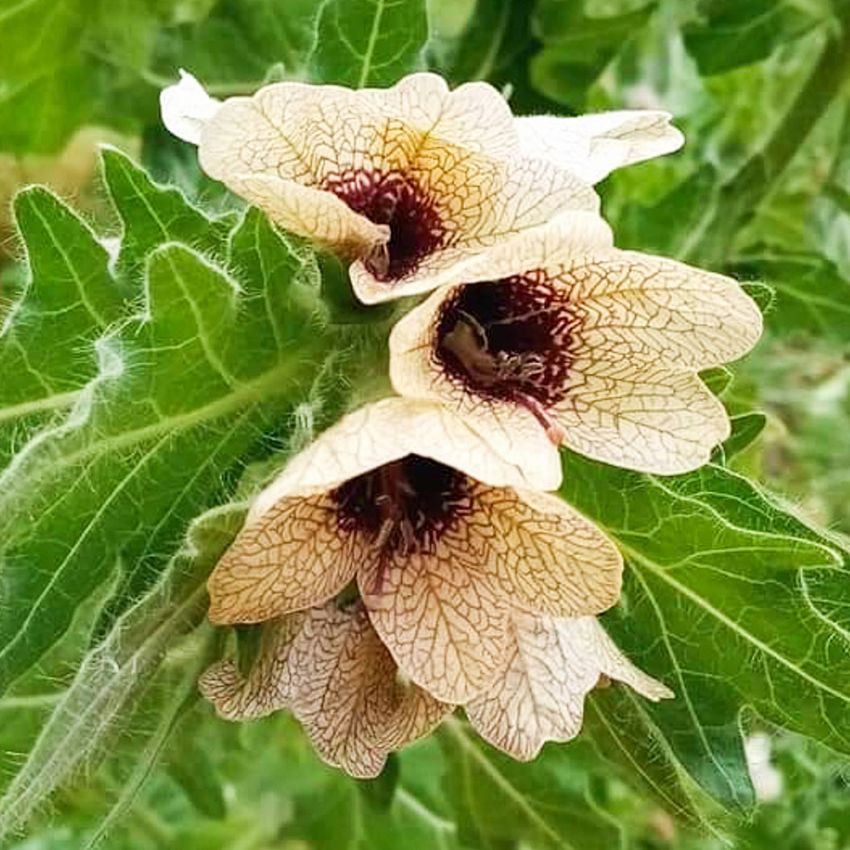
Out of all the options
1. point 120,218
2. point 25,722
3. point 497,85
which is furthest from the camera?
point 497,85

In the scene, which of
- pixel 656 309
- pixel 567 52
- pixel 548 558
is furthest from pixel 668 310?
pixel 567 52

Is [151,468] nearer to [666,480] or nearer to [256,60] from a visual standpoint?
[666,480]

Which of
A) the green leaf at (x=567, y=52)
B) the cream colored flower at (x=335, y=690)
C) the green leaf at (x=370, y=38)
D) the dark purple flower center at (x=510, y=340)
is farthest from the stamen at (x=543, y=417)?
the green leaf at (x=567, y=52)

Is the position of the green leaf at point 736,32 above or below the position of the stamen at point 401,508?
below

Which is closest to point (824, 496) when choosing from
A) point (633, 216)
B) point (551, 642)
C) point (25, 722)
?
point (633, 216)

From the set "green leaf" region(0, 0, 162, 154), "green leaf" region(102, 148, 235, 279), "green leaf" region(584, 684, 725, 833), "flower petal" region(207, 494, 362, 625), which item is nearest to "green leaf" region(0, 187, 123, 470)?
"green leaf" region(102, 148, 235, 279)

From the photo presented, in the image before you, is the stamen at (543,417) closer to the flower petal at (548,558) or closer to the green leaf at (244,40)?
the flower petal at (548,558)

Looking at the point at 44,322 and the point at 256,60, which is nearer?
the point at 44,322

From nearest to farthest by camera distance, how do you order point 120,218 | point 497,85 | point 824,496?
point 120,218
point 497,85
point 824,496
